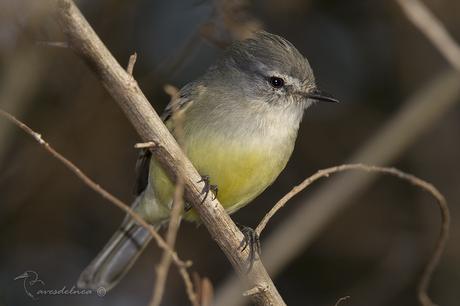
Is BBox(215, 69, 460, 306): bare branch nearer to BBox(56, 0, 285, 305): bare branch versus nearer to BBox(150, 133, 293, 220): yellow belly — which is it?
BBox(150, 133, 293, 220): yellow belly

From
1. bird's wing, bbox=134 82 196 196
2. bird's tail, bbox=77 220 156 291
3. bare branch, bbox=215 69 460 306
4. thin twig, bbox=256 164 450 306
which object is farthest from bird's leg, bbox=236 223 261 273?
bird's tail, bbox=77 220 156 291

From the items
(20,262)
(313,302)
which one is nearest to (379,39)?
(313,302)

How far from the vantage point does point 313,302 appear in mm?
6871

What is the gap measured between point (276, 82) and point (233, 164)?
74 cm

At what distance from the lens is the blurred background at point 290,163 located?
20.6ft

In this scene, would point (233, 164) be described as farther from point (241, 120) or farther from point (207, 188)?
point (207, 188)

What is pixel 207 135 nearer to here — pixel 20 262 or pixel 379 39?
pixel 20 262

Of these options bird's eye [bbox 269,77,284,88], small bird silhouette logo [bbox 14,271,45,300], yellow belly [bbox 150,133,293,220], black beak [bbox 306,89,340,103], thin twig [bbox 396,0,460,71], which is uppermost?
thin twig [bbox 396,0,460,71]

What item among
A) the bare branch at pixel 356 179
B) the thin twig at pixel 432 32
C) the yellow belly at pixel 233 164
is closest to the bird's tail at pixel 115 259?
the bare branch at pixel 356 179

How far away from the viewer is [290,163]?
7.03 meters

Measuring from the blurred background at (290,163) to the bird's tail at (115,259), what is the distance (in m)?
0.76

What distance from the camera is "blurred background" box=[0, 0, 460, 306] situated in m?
6.29

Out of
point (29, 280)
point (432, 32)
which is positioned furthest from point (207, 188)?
point (29, 280)

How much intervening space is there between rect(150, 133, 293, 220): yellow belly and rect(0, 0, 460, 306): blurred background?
1615mm
